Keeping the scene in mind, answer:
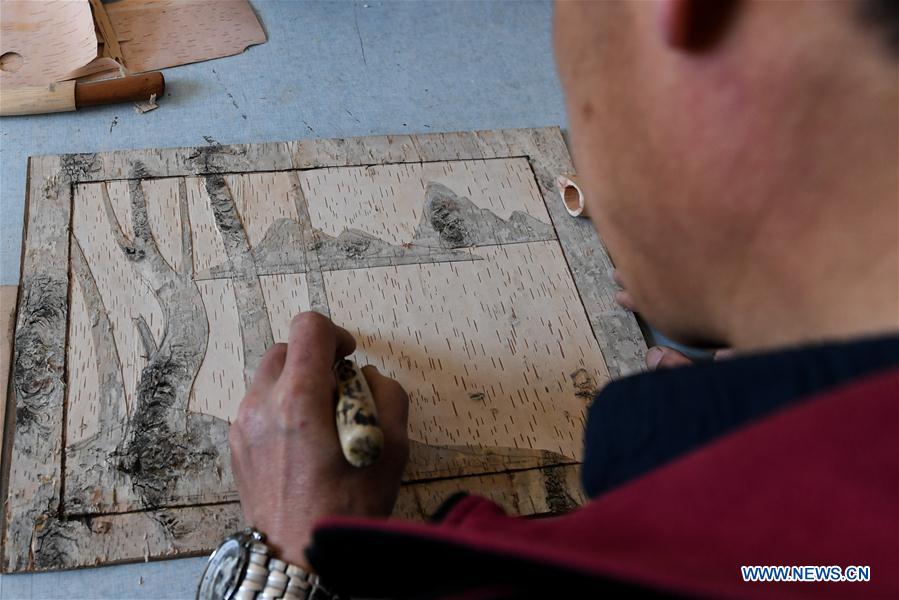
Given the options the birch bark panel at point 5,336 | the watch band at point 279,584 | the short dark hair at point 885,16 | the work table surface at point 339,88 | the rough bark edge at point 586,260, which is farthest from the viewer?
the work table surface at point 339,88

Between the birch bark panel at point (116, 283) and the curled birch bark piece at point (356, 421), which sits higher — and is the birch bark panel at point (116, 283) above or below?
below

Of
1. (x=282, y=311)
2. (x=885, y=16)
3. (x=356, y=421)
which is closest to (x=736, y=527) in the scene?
(x=885, y=16)

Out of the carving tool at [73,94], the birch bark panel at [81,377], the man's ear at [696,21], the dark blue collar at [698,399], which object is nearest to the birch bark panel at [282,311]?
the birch bark panel at [81,377]

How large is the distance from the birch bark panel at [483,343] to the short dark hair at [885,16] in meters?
0.47

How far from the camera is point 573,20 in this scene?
42 centimetres

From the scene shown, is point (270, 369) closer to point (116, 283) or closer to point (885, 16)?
point (116, 283)

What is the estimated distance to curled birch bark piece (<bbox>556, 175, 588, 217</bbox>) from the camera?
2.89 ft

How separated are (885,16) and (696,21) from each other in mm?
72

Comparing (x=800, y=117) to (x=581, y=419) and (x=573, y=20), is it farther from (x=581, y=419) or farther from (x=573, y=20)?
(x=581, y=419)

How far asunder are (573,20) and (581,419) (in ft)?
1.34

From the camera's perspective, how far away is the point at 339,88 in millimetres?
1051

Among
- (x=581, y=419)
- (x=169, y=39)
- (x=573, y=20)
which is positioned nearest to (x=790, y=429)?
(x=573, y=20)

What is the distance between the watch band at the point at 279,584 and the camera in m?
0.57

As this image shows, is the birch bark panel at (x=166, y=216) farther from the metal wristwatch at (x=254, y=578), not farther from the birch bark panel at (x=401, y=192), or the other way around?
the metal wristwatch at (x=254, y=578)
